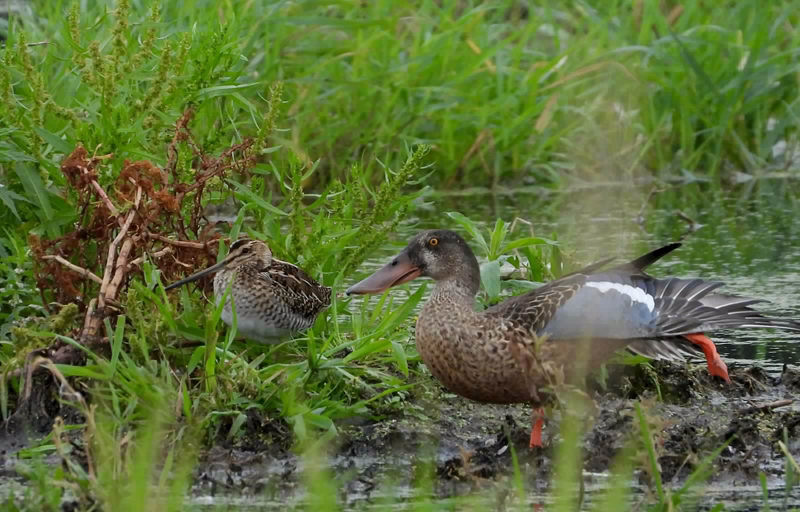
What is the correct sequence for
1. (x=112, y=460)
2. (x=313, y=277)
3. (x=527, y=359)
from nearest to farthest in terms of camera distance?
1. (x=112, y=460)
2. (x=527, y=359)
3. (x=313, y=277)

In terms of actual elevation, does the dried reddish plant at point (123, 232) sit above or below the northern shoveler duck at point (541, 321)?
above

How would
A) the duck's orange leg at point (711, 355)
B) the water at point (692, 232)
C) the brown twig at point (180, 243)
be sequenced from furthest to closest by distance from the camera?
the water at point (692, 232)
the duck's orange leg at point (711, 355)
the brown twig at point (180, 243)

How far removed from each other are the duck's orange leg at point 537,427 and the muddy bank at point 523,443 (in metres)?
0.03

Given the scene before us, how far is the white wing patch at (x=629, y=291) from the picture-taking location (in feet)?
17.4

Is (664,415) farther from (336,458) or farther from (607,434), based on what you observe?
(336,458)

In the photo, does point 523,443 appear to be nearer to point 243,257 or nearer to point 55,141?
point 243,257

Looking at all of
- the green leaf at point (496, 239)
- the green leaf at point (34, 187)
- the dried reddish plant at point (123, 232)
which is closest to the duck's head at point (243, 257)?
the dried reddish plant at point (123, 232)

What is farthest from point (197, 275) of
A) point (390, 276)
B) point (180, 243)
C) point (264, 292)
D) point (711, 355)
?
point (711, 355)

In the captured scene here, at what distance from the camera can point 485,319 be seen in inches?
201

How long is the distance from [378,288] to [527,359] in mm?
867

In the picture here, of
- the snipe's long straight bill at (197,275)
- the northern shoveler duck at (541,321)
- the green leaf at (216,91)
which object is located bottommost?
the northern shoveler duck at (541,321)

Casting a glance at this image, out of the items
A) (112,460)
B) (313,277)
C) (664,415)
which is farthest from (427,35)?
(112,460)

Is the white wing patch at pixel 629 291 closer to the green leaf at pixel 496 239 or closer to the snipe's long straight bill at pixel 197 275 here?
the green leaf at pixel 496 239

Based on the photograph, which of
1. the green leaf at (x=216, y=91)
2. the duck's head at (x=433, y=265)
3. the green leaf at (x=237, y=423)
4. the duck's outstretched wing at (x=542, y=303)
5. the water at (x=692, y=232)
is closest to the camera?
the green leaf at (x=237, y=423)
